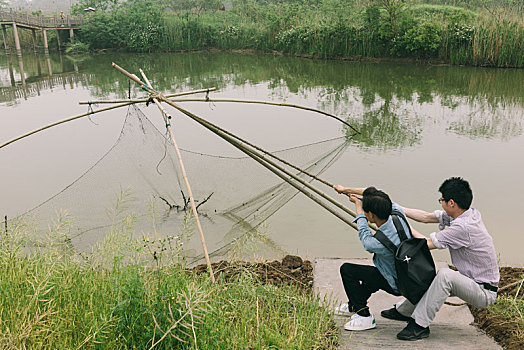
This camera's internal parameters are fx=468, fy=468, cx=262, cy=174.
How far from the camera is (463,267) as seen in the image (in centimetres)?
221

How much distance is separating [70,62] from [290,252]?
1512 centimetres

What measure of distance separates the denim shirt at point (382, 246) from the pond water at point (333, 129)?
141cm

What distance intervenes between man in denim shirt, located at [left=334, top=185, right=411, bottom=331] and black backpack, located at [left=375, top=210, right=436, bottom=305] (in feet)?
0.10

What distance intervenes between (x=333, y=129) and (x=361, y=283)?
15.7 ft

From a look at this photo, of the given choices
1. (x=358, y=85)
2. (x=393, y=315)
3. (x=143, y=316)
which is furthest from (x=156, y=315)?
(x=358, y=85)

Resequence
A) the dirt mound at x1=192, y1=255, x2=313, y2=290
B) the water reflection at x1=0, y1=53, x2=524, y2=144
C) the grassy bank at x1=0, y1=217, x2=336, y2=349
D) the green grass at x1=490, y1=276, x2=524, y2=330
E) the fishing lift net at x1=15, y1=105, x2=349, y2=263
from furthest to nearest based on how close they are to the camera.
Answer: the water reflection at x1=0, y1=53, x2=524, y2=144, the fishing lift net at x1=15, y1=105, x2=349, y2=263, the dirt mound at x1=192, y1=255, x2=313, y2=290, the green grass at x1=490, y1=276, x2=524, y2=330, the grassy bank at x1=0, y1=217, x2=336, y2=349

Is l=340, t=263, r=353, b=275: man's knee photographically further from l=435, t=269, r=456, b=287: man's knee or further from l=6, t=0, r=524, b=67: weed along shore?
l=6, t=0, r=524, b=67: weed along shore

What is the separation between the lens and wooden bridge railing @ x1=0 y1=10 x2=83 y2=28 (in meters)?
17.4

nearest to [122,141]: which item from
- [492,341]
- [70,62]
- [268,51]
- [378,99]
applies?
[492,341]

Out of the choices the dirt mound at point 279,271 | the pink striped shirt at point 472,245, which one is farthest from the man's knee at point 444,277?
the dirt mound at point 279,271

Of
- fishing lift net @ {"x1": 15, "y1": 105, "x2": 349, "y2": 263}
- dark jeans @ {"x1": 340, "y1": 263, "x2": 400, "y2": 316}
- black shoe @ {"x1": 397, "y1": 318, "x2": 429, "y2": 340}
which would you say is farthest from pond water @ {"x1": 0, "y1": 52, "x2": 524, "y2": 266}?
black shoe @ {"x1": 397, "y1": 318, "x2": 429, "y2": 340}

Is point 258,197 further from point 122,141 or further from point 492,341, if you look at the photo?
point 492,341

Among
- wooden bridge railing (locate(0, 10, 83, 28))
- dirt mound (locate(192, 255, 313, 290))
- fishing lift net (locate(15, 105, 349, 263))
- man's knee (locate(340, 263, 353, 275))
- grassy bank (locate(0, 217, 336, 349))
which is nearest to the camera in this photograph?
grassy bank (locate(0, 217, 336, 349))

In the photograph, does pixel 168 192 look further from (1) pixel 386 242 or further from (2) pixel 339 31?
(2) pixel 339 31
